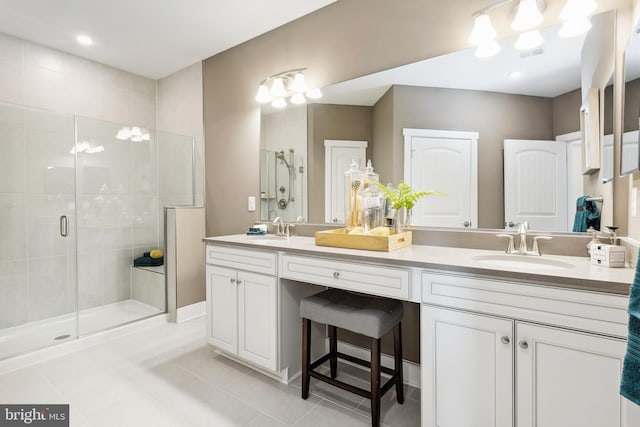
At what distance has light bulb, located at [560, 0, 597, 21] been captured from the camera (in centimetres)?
142

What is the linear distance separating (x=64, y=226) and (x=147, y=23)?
176 centimetres

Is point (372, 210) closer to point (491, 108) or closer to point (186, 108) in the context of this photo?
point (491, 108)

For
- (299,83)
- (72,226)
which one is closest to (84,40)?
(72,226)

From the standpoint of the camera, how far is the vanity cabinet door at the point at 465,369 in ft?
3.94

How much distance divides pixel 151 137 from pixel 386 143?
244 cm

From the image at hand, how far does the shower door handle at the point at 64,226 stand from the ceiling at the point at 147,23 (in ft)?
4.97

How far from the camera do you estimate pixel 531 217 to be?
1.61m

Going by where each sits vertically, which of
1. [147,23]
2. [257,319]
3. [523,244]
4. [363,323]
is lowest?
[257,319]

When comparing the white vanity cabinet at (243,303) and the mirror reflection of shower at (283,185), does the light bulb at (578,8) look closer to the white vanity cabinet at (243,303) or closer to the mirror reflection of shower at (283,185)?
the mirror reflection of shower at (283,185)

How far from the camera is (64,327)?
254 cm

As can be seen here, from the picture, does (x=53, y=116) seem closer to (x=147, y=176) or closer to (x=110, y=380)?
(x=147, y=176)

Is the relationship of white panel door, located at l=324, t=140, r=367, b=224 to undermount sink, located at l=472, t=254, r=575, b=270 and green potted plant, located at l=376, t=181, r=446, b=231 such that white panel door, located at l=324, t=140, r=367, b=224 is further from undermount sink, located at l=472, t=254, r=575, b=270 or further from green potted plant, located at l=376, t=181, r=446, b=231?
undermount sink, located at l=472, t=254, r=575, b=270

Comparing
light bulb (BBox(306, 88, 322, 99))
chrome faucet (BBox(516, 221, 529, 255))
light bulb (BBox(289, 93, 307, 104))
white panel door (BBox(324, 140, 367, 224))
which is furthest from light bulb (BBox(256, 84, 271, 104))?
chrome faucet (BBox(516, 221, 529, 255))

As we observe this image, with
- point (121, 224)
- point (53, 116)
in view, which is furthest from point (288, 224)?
point (53, 116)
